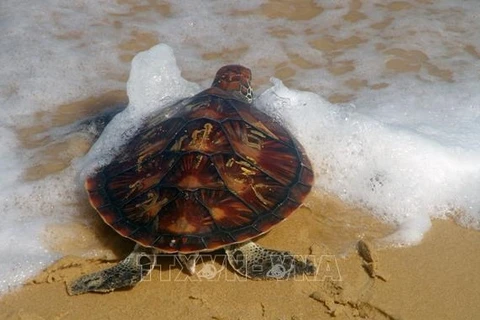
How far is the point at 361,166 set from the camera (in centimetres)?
400

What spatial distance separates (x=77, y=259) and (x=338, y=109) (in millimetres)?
2376

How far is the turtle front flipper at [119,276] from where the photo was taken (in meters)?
3.03

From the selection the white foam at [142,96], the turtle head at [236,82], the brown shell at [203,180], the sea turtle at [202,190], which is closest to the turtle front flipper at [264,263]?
the sea turtle at [202,190]

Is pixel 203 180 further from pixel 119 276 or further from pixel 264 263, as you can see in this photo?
pixel 119 276

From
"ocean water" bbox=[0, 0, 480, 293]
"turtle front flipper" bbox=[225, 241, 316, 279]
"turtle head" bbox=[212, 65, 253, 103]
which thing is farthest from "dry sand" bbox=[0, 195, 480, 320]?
"turtle head" bbox=[212, 65, 253, 103]

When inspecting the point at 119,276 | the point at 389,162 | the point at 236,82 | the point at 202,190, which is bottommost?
the point at 389,162

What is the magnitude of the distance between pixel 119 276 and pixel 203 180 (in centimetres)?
75

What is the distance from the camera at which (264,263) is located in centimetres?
317

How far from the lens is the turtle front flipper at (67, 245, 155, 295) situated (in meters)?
3.03

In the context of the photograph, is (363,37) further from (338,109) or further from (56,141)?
(56,141)

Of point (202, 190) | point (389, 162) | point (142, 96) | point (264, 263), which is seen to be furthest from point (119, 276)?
point (389, 162)

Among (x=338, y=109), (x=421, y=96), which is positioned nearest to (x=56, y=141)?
(x=338, y=109)

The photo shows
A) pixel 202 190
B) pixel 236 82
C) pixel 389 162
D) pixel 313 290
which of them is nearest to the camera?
pixel 313 290

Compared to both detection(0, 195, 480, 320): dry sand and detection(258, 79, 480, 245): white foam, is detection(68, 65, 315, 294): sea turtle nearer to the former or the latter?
detection(0, 195, 480, 320): dry sand
